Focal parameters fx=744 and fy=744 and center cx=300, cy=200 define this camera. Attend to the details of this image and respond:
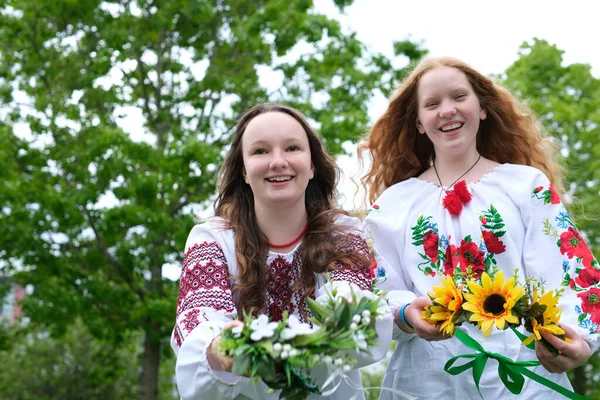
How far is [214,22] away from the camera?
1245 centimetres

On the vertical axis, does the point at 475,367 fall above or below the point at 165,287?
below

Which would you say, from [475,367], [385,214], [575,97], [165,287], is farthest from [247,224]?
[575,97]

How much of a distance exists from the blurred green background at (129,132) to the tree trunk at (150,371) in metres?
0.03

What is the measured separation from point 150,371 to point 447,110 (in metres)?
9.50

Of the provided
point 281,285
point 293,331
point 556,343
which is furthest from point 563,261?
point 293,331

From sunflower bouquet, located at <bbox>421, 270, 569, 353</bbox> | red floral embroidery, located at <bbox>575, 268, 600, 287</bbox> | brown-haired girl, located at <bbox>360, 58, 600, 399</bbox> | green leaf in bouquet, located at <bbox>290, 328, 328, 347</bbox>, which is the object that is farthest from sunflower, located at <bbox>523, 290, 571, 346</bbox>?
green leaf in bouquet, located at <bbox>290, 328, 328, 347</bbox>

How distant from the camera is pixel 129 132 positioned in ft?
35.6

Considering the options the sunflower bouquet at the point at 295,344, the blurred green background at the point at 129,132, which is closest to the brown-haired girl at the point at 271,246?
the sunflower bouquet at the point at 295,344

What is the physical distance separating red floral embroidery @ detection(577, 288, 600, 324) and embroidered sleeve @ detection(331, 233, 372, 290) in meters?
0.88

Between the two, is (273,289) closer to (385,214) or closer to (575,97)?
(385,214)

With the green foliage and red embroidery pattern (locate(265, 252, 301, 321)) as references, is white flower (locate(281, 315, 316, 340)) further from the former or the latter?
the green foliage

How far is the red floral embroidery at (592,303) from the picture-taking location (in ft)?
9.96

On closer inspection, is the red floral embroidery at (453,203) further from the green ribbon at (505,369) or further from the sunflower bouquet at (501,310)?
the green ribbon at (505,369)

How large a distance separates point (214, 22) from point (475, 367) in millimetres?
10372
